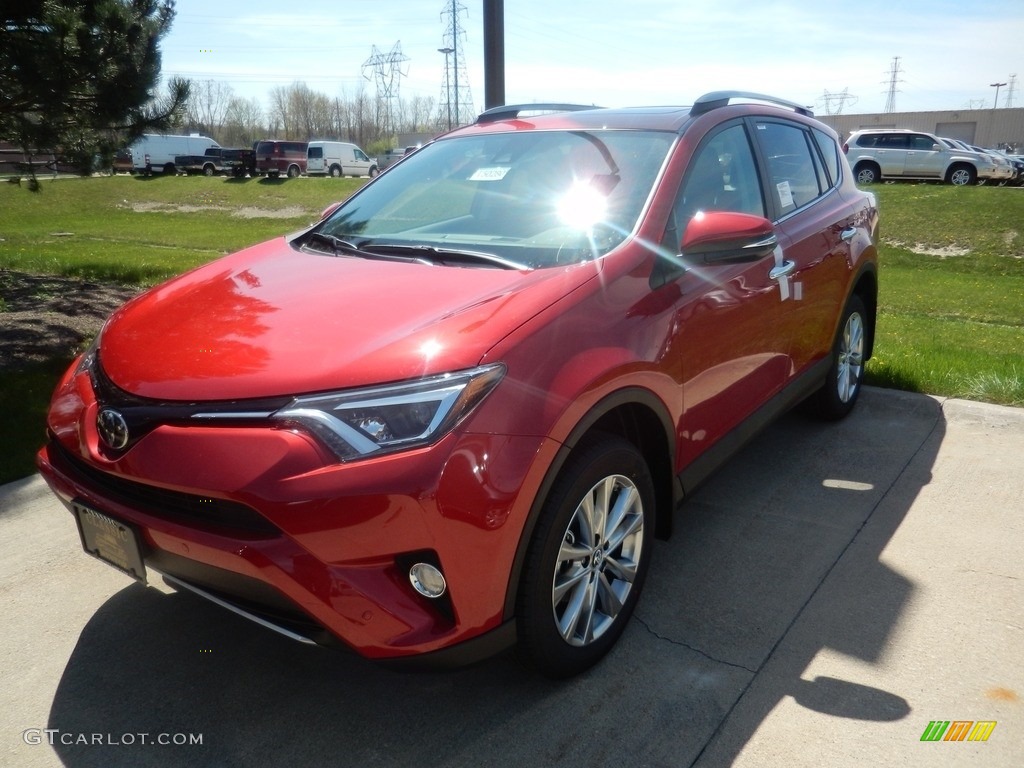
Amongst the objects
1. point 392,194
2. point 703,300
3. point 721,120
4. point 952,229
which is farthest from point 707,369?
point 952,229

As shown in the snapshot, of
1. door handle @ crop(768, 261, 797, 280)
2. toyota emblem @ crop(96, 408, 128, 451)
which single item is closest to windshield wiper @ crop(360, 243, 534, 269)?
toyota emblem @ crop(96, 408, 128, 451)

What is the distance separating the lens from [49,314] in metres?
7.73

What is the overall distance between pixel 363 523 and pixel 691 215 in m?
1.90

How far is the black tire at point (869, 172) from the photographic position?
29203 mm

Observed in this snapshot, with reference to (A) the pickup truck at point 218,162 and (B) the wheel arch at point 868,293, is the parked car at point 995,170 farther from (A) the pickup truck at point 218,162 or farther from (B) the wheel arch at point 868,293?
(A) the pickup truck at point 218,162

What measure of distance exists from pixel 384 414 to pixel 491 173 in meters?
1.82

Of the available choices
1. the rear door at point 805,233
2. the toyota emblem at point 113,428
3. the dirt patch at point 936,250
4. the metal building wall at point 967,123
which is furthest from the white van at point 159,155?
the metal building wall at point 967,123

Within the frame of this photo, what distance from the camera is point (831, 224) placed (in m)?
4.55

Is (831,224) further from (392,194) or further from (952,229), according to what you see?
(952,229)

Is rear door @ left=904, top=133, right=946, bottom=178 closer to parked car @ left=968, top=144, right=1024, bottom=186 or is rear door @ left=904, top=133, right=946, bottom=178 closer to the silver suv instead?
the silver suv

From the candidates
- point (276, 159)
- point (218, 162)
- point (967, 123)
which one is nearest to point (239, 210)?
point (276, 159)

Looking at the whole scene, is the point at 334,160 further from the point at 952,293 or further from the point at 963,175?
the point at 952,293

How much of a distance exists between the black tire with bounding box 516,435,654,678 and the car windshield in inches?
28.8

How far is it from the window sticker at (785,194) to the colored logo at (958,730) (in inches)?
95.8
